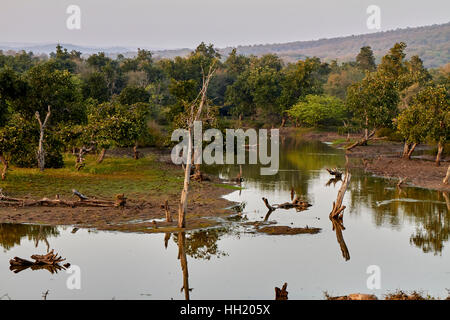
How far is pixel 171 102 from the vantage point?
118 metres

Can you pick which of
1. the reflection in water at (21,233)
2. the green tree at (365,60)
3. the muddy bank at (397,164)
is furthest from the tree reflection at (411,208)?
the green tree at (365,60)

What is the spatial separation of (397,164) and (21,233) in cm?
4366

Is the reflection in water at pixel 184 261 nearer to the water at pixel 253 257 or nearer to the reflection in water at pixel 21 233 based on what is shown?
the water at pixel 253 257

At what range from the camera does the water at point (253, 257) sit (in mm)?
24125

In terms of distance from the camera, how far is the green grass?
41.7 m

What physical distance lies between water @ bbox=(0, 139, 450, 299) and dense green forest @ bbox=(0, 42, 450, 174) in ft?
35.5

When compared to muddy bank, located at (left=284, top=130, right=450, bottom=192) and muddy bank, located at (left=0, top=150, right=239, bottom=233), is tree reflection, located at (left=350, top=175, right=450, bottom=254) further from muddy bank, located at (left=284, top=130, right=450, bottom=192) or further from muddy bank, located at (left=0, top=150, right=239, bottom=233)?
muddy bank, located at (left=0, top=150, right=239, bottom=233)

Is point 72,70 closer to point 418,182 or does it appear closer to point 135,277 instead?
point 418,182

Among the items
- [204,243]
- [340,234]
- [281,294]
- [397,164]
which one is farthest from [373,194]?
[281,294]

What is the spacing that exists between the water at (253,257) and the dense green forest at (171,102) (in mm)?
10815

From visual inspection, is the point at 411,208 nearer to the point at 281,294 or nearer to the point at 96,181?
the point at 281,294

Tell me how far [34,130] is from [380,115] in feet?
153
